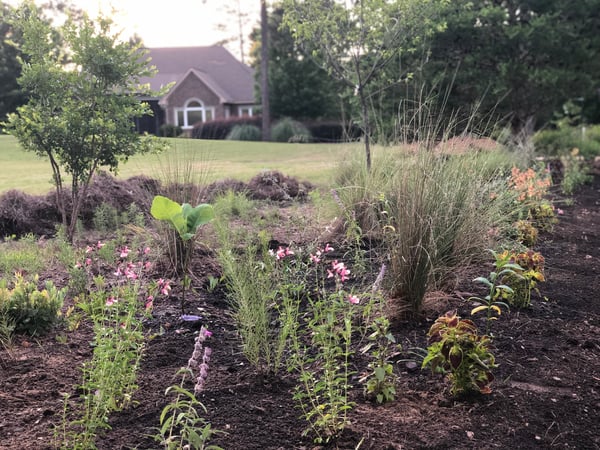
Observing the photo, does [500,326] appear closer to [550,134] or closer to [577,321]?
[577,321]

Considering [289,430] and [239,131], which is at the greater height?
[239,131]

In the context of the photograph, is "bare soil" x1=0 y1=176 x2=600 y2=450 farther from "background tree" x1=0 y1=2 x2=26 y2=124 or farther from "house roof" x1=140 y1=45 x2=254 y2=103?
"house roof" x1=140 y1=45 x2=254 y2=103

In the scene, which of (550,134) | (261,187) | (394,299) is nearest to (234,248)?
(394,299)

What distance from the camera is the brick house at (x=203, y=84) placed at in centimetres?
3238

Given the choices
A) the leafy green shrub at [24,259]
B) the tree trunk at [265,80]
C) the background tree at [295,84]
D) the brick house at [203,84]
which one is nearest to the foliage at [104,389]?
the leafy green shrub at [24,259]

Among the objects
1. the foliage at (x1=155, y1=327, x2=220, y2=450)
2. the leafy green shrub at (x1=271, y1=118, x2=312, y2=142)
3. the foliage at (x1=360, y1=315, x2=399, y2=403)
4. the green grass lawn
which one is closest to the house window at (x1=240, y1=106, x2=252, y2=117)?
the leafy green shrub at (x1=271, y1=118, x2=312, y2=142)

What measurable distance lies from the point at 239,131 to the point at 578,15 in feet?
45.0

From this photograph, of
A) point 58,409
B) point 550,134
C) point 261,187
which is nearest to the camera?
point 58,409

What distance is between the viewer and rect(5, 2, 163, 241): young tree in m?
4.78

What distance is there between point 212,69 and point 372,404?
35417 millimetres

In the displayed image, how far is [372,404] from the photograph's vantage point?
2.25 meters

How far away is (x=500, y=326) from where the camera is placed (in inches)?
120

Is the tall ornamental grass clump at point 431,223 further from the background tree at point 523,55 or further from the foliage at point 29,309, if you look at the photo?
the background tree at point 523,55

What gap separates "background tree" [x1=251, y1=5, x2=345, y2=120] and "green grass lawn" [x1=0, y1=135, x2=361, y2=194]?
8329 mm
